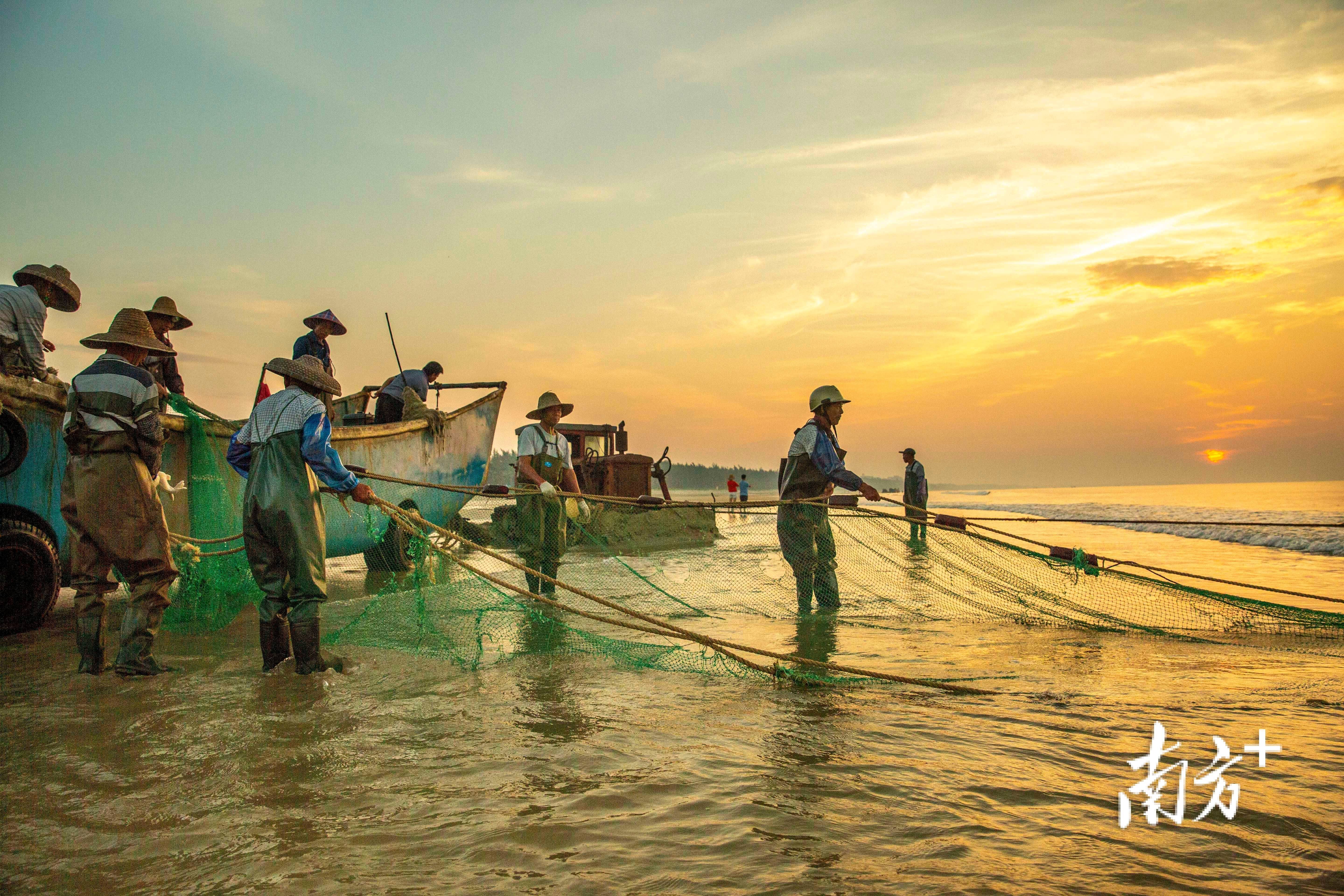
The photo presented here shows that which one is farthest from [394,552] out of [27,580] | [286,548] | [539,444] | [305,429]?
[305,429]

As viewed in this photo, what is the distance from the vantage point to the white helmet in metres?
6.78

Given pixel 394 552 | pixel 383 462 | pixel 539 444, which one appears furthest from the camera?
pixel 394 552

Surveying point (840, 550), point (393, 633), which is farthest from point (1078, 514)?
point (393, 633)

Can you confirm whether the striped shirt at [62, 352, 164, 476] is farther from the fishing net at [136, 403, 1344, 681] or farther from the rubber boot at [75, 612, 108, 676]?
the fishing net at [136, 403, 1344, 681]

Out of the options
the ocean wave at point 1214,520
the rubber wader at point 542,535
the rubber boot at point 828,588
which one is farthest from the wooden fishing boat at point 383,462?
the ocean wave at point 1214,520

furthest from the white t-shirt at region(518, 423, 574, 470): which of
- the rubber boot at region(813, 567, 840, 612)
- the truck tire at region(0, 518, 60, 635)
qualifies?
the truck tire at region(0, 518, 60, 635)

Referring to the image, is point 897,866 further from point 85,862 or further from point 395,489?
point 395,489

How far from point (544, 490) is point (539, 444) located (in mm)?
834

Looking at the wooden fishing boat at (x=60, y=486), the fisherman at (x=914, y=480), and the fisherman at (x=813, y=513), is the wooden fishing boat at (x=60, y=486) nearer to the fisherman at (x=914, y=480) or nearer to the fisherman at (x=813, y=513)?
the fisherman at (x=813, y=513)

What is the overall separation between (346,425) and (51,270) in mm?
4212

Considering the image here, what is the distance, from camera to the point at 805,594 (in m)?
6.61

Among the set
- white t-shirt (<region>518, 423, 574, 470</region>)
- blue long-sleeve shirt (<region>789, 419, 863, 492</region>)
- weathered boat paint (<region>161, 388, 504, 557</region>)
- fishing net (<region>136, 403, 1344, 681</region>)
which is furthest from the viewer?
white t-shirt (<region>518, 423, 574, 470</region>)

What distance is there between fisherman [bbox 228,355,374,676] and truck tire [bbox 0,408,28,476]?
260 centimetres

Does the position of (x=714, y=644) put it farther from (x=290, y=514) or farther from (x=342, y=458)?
A: (x=342, y=458)
